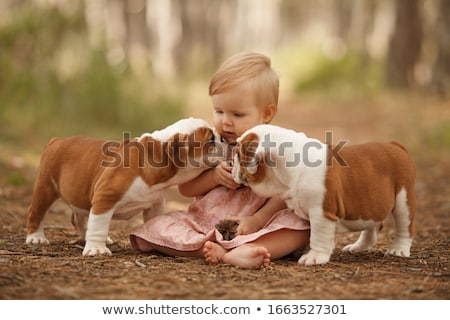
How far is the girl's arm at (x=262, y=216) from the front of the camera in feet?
13.2

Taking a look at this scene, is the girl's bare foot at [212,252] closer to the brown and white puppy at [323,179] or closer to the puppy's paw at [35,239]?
the brown and white puppy at [323,179]

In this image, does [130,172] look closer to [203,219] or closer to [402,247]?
[203,219]

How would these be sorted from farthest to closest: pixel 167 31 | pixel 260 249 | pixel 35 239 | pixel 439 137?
1. pixel 167 31
2. pixel 439 137
3. pixel 35 239
4. pixel 260 249

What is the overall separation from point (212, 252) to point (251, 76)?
1.08 meters

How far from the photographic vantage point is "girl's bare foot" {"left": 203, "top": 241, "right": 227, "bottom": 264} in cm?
380

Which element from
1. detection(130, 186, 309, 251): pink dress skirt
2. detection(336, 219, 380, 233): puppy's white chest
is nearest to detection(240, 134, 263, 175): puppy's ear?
detection(130, 186, 309, 251): pink dress skirt

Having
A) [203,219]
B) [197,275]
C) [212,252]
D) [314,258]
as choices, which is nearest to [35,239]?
[203,219]

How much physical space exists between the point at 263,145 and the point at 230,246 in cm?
63

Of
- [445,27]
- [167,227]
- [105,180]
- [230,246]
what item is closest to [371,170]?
[230,246]

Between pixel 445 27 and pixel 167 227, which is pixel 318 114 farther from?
pixel 167 227

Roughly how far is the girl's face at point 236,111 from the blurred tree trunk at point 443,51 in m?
9.51

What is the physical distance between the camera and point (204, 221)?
425cm

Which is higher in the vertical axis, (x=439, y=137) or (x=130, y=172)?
(x=130, y=172)

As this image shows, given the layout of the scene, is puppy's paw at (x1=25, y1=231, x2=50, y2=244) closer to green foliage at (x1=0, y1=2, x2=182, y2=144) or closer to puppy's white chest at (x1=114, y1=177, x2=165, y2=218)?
puppy's white chest at (x1=114, y1=177, x2=165, y2=218)
